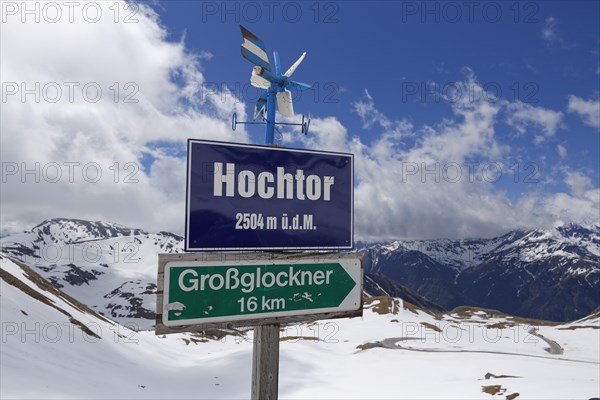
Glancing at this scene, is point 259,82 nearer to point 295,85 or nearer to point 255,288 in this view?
point 295,85

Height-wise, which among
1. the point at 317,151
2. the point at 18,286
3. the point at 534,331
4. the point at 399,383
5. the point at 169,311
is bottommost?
the point at 534,331

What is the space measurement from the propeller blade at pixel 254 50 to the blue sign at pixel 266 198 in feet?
5.54

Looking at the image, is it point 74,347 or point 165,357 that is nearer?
point 74,347

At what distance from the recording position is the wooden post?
443 cm

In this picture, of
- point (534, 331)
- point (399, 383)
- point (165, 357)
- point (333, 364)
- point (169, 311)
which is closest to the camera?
point (169, 311)

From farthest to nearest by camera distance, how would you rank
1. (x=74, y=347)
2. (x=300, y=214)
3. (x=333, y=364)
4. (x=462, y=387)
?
(x=333, y=364)
(x=74, y=347)
(x=462, y=387)
(x=300, y=214)

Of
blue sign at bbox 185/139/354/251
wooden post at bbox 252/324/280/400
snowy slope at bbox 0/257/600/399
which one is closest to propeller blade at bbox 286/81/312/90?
blue sign at bbox 185/139/354/251

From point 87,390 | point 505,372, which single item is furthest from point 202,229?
point 505,372

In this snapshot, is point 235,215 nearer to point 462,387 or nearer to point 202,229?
point 202,229

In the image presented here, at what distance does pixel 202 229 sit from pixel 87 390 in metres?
27.2

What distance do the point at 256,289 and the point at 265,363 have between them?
2.90 feet

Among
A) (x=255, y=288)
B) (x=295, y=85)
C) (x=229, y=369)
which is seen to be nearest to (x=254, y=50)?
(x=295, y=85)

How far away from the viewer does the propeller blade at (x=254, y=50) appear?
5.51 meters

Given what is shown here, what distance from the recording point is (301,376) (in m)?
37.3
